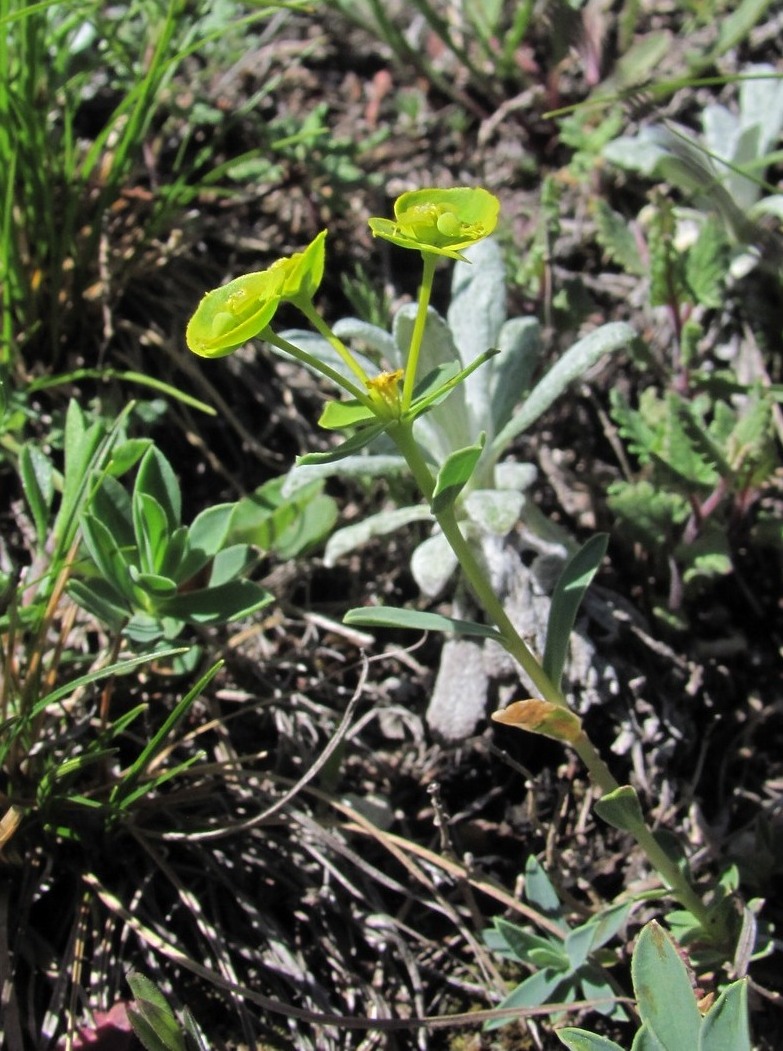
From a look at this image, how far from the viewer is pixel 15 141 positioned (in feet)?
7.91

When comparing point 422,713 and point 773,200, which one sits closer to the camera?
point 422,713

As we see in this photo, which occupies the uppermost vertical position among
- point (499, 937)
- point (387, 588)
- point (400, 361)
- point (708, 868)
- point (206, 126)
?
point (206, 126)

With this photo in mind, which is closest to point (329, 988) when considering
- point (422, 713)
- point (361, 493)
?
point (422, 713)

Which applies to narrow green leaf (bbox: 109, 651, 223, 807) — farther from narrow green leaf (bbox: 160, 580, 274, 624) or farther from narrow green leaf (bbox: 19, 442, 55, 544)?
narrow green leaf (bbox: 19, 442, 55, 544)

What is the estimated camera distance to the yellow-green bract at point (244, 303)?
4.17 ft

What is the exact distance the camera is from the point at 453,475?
56.9 inches

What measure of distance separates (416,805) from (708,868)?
0.65 metres

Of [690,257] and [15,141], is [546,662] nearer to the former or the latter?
[690,257]

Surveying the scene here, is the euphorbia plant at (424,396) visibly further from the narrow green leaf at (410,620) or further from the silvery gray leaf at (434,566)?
the silvery gray leaf at (434,566)

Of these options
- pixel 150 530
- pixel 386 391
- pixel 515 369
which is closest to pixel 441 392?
pixel 386 391

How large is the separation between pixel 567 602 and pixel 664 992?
62 centimetres

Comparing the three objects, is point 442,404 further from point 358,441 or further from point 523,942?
point 523,942

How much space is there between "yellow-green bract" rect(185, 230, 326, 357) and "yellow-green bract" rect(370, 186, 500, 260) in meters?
0.11

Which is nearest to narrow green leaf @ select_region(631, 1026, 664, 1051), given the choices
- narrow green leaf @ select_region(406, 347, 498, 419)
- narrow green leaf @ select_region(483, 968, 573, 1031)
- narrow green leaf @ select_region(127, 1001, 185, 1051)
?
narrow green leaf @ select_region(483, 968, 573, 1031)
